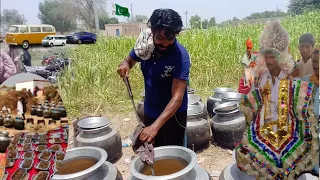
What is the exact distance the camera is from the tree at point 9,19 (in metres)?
1.26

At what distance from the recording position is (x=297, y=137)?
1.73m

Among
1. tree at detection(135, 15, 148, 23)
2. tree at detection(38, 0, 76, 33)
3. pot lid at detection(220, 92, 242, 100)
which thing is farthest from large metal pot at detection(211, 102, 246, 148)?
tree at detection(38, 0, 76, 33)

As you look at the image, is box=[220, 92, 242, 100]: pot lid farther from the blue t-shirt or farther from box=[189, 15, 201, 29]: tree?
the blue t-shirt

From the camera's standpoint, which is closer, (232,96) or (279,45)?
(279,45)

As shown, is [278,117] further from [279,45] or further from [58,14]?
[58,14]

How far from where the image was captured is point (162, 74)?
2121 mm

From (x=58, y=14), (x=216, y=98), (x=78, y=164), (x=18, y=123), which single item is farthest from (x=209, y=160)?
(x=18, y=123)

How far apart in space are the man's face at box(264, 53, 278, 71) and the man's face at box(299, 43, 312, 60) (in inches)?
6.3

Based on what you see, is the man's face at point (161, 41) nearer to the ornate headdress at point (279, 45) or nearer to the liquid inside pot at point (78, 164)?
the ornate headdress at point (279, 45)

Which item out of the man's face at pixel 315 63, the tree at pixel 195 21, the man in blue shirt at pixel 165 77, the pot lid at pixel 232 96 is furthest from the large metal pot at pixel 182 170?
the tree at pixel 195 21

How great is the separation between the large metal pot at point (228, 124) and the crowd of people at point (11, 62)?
8.38ft

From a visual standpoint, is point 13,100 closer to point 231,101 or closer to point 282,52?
point 282,52

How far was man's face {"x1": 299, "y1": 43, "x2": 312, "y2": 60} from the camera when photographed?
5.44 ft

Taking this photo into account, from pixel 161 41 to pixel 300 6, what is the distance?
3.28ft
